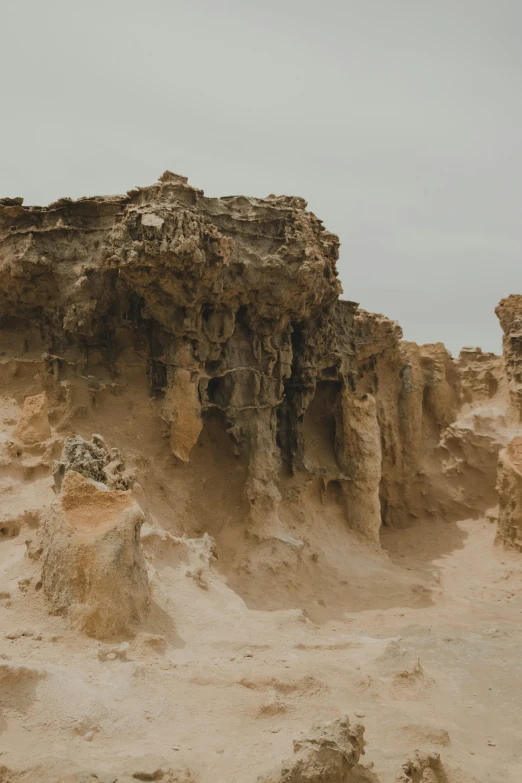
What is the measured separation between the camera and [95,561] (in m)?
6.05

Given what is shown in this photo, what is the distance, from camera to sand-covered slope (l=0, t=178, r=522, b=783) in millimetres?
4707

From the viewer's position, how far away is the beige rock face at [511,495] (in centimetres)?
1377

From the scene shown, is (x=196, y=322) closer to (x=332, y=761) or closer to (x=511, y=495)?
(x=332, y=761)

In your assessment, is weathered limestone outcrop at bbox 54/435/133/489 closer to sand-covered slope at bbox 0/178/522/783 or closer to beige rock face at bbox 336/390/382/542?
sand-covered slope at bbox 0/178/522/783

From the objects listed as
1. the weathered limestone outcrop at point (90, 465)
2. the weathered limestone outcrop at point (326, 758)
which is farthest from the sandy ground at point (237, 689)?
the weathered limestone outcrop at point (90, 465)

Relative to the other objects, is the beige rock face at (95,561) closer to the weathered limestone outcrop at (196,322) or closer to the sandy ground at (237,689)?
the sandy ground at (237,689)

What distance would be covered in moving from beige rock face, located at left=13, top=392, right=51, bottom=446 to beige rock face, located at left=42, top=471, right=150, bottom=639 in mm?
2953

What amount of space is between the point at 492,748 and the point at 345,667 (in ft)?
4.67

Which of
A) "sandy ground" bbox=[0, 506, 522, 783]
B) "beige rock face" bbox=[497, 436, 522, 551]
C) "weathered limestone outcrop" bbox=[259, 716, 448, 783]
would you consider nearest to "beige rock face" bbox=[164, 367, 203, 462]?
"sandy ground" bbox=[0, 506, 522, 783]

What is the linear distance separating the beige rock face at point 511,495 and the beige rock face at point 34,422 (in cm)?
Answer: 962

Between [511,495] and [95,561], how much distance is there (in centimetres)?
1045

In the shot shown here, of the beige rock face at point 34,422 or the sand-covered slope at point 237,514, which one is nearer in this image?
the sand-covered slope at point 237,514

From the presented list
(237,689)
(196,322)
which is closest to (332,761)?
(237,689)

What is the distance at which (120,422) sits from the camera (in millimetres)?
10320
